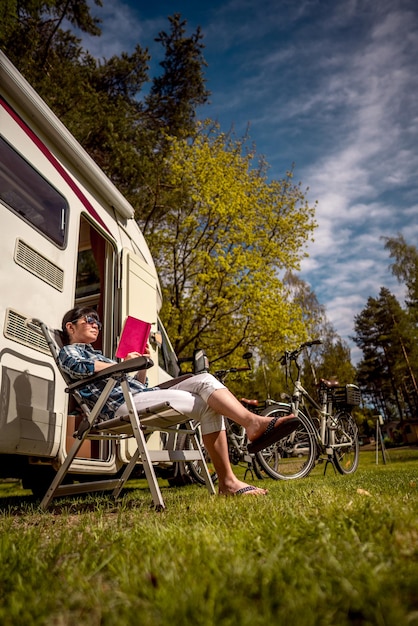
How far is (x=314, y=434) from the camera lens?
5.18 metres

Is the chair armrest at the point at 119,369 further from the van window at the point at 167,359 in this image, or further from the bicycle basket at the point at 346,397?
the bicycle basket at the point at 346,397

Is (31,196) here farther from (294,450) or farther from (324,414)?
(324,414)

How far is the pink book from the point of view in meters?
3.20

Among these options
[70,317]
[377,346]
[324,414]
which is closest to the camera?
[70,317]

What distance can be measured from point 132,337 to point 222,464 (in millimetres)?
1103

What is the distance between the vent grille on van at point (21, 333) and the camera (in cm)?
280

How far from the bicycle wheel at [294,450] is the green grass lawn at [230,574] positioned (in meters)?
3.46

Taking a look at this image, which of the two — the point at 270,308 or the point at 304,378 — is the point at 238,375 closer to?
the point at 270,308

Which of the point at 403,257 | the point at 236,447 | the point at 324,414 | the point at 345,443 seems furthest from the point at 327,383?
the point at 403,257

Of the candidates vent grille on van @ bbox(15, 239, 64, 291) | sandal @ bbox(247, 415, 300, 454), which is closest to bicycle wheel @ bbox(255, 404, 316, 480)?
sandal @ bbox(247, 415, 300, 454)

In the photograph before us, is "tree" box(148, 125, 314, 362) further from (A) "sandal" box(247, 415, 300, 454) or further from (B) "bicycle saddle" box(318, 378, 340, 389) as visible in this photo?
(A) "sandal" box(247, 415, 300, 454)

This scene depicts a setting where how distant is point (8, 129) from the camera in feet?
10.1

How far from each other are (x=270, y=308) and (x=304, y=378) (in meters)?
18.1

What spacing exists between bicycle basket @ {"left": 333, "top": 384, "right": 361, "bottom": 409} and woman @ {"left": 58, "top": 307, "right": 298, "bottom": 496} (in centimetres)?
328
